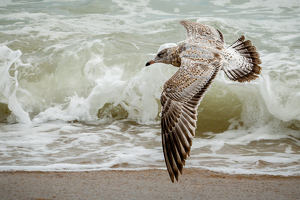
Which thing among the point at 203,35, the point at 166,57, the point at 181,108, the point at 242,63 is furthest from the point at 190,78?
the point at 203,35

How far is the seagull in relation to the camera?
3.09 meters

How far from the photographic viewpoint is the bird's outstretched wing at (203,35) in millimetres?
4559

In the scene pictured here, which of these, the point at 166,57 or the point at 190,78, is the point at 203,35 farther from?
the point at 190,78

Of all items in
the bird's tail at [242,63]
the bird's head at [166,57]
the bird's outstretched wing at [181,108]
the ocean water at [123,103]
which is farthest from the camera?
the bird's head at [166,57]

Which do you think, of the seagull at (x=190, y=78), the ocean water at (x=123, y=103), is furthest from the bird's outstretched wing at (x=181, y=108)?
the ocean water at (x=123, y=103)

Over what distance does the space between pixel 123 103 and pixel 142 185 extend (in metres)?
2.86

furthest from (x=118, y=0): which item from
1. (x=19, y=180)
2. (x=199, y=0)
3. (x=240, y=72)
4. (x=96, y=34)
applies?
(x=19, y=180)

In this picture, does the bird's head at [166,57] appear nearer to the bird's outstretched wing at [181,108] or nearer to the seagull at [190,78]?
the seagull at [190,78]

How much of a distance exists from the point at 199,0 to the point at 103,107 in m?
8.72

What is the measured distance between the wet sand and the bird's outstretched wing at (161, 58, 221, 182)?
362 millimetres

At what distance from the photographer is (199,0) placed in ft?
44.0

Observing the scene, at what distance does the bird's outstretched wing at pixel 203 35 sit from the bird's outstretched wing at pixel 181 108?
33.1 inches

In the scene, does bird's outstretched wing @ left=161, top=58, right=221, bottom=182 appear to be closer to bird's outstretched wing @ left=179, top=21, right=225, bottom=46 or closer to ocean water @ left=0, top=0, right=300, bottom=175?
ocean water @ left=0, top=0, right=300, bottom=175

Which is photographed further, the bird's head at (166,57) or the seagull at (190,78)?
the bird's head at (166,57)
